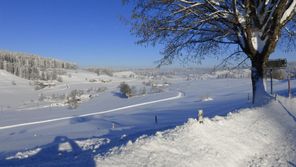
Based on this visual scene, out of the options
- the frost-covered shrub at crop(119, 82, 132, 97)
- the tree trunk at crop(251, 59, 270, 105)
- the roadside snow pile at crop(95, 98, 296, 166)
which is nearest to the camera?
the roadside snow pile at crop(95, 98, 296, 166)

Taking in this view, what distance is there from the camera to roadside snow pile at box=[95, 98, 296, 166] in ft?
18.1

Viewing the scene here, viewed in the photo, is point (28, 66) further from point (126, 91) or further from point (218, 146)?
point (218, 146)

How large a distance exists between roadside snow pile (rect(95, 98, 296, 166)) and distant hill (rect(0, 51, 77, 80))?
461 ft

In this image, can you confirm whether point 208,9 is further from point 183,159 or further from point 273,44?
point 183,159

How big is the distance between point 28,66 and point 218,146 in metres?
155

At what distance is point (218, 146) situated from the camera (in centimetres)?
662

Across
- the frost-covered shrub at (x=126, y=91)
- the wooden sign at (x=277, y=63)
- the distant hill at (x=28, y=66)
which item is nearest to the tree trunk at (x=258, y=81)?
the wooden sign at (x=277, y=63)

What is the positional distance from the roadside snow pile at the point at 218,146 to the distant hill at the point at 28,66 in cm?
14039

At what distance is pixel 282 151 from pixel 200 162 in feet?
7.61

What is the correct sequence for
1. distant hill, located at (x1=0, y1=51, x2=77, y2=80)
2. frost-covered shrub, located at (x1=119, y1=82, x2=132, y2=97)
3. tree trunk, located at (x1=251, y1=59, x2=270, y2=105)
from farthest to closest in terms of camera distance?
distant hill, located at (x1=0, y1=51, x2=77, y2=80) < frost-covered shrub, located at (x1=119, y1=82, x2=132, y2=97) < tree trunk, located at (x1=251, y1=59, x2=270, y2=105)

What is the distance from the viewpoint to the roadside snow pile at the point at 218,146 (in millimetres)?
5523

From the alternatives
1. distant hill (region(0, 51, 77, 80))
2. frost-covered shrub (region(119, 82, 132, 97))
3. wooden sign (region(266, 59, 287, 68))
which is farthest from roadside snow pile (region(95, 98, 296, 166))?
distant hill (region(0, 51, 77, 80))

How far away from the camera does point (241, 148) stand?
6867 millimetres

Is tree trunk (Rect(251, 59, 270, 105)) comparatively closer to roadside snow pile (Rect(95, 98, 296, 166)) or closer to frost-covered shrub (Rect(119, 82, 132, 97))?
roadside snow pile (Rect(95, 98, 296, 166))
